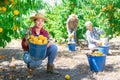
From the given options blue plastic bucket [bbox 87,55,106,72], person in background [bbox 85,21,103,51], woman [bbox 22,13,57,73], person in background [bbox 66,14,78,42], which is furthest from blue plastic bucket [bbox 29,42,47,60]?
person in background [bbox 66,14,78,42]

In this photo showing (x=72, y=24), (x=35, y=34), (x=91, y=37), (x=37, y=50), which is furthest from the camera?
(x=72, y=24)

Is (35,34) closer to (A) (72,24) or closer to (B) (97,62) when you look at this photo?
(B) (97,62)

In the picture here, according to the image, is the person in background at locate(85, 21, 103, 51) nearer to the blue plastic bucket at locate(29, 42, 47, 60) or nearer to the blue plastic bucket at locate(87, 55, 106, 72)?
the blue plastic bucket at locate(87, 55, 106, 72)

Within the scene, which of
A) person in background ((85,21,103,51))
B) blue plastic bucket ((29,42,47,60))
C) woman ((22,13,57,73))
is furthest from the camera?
person in background ((85,21,103,51))

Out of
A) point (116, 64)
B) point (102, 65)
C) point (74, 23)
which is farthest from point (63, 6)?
point (102, 65)

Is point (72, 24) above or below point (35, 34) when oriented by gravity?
below

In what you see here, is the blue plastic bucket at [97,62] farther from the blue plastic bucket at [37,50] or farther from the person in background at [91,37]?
the person in background at [91,37]

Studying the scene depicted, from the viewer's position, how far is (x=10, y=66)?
7078 millimetres

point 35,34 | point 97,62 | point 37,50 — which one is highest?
point 35,34

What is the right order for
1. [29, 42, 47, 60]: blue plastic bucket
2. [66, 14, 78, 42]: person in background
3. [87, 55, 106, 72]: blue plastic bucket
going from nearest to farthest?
[29, 42, 47, 60]: blue plastic bucket, [87, 55, 106, 72]: blue plastic bucket, [66, 14, 78, 42]: person in background

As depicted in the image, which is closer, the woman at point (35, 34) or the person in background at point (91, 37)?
the woman at point (35, 34)

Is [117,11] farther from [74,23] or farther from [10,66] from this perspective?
[10,66]

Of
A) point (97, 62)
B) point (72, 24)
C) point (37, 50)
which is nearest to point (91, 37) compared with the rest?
point (97, 62)

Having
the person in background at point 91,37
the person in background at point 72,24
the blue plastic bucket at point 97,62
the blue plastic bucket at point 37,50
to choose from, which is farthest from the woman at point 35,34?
the person in background at point 72,24
